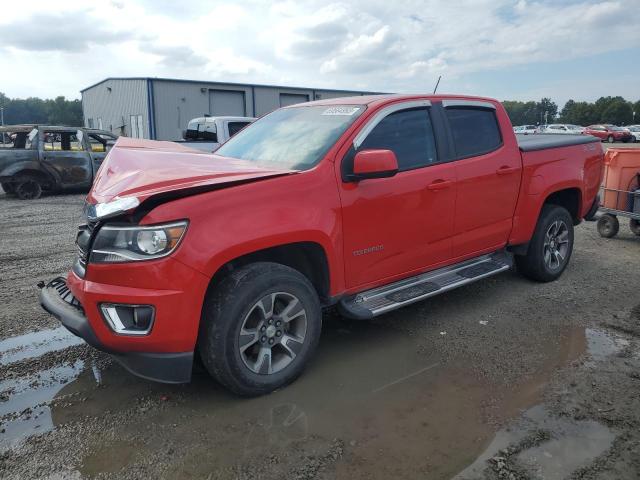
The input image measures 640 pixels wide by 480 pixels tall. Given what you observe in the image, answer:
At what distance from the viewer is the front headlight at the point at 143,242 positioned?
2.76 m

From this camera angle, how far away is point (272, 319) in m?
3.18

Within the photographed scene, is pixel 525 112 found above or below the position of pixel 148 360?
above

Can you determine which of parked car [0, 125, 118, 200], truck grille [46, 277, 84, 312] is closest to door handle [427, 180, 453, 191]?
truck grille [46, 277, 84, 312]

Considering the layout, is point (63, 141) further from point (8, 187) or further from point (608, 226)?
point (608, 226)

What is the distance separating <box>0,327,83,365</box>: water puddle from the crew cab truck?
2.13 ft

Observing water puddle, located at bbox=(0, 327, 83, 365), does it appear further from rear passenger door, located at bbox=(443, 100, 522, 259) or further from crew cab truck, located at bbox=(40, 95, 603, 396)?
rear passenger door, located at bbox=(443, 100, 522, 259)

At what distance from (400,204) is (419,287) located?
0.73 m

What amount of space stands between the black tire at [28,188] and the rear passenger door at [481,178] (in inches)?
421

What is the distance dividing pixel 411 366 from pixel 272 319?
1.14 metres

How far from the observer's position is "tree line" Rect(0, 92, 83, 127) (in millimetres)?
86412

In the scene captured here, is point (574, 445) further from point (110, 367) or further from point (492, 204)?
point (110, 367)

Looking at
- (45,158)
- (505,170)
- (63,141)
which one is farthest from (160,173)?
(63,141)

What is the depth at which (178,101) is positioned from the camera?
2616 centimetres

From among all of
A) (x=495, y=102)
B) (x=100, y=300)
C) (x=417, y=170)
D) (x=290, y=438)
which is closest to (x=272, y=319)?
(x=290, y=438)
